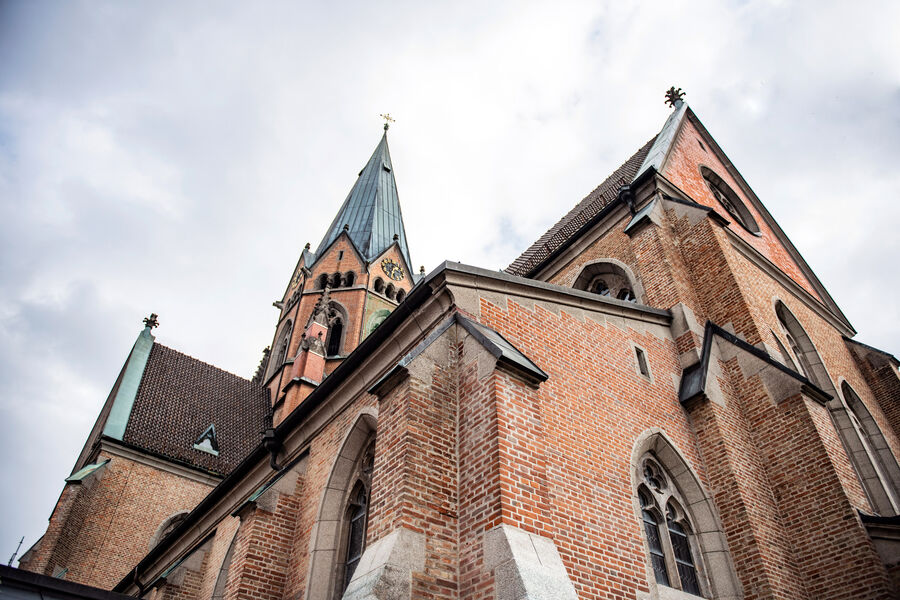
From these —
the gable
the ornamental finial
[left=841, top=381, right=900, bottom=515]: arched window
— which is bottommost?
[left=841, top=381, right=900, bottom=515]: arched window

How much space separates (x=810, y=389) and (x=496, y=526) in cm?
Answer: 573

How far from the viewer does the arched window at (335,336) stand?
26.3 m

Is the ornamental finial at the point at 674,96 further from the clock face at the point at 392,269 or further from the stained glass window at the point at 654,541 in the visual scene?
the clock face at the point at 392,269

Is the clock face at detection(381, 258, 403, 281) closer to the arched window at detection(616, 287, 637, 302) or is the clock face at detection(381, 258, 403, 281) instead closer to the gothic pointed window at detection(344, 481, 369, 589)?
the arched window at detection(616, 287, 637, 302)

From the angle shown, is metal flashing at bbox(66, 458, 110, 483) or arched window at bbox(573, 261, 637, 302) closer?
arched window at bbox(573, 261, 637, 302)

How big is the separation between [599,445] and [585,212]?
1007 cm

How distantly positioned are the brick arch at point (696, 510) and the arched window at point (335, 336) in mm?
19681

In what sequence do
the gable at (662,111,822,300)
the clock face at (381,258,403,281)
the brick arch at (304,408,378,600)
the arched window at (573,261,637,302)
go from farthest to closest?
1. the clock face at (381,258,403,281)
2. the gable at (662,111,822,300)
3. the arched window at (573,261,637,302)
4. the brick arch at (304,408,378,600)

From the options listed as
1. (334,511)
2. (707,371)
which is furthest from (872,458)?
(334,511)

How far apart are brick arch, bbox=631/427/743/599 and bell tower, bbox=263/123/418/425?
49.2 ft

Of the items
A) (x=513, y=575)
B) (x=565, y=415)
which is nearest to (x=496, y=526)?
(x=513, y=575)

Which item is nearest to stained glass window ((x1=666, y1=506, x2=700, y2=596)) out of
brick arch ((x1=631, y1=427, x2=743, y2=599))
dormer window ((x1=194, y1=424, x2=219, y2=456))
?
brick arch ((x1=631, y1=427, x2=743, y2=599))

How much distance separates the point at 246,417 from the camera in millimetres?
23812

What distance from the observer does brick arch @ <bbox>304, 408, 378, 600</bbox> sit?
796 cm
